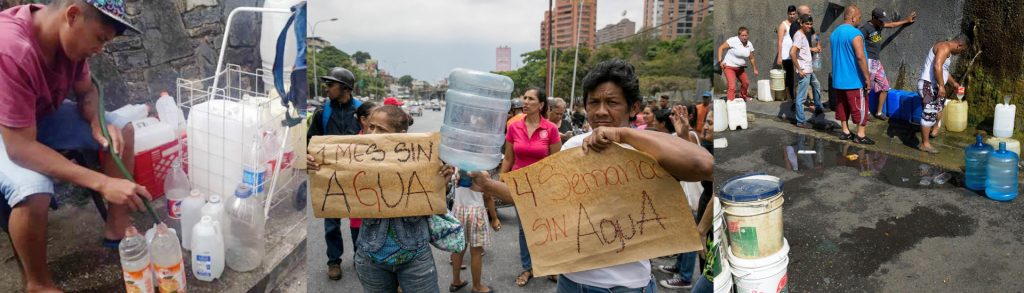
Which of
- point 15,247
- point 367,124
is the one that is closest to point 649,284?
point 367,124

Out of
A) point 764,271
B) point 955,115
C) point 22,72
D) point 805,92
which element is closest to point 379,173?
point 22,72

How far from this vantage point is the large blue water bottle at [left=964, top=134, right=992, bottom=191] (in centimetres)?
162

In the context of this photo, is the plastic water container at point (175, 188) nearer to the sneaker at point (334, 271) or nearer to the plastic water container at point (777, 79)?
the sneaker at point (334, 271)

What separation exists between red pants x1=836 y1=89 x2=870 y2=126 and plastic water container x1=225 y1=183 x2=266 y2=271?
2.03 meters

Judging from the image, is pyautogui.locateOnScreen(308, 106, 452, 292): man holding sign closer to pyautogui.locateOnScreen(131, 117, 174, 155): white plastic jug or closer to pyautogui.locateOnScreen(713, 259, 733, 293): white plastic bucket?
pyautogui.locateOnScreen(131, 117, 174, 155): white plastic jug

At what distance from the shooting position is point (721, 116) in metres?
1.98

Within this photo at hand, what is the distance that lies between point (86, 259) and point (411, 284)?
1.04 metres

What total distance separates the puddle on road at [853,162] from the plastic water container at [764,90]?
143 mm

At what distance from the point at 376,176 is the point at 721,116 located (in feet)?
3.86

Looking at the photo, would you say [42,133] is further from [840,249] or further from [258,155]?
[840,249]

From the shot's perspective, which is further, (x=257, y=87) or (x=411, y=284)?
(x=411, y=284)

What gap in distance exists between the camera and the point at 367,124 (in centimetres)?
212

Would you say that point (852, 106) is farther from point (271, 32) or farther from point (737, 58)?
point (271, 32)

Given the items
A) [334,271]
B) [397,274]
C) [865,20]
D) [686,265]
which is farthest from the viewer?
[686,265]
